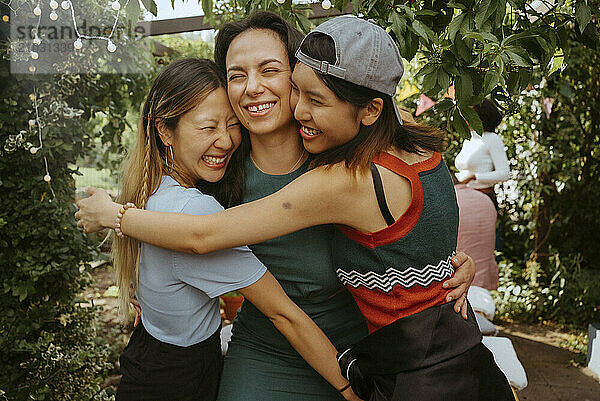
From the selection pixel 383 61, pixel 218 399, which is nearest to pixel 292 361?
pixel 218 399

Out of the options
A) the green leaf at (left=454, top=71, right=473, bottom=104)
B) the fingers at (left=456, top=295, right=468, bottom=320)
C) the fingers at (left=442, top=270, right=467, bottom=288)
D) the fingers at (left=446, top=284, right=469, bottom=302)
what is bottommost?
the fingers at (left=456, top=295, right=468, bottom=320)

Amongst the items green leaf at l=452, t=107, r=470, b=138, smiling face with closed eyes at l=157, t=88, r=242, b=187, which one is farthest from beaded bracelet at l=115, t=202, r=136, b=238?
green leaf at l=452, t=107, r=470, b=138

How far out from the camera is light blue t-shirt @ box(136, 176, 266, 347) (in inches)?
59.8

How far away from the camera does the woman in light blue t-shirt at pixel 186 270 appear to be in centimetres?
154

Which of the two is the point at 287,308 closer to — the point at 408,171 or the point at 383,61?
the point at 408,171

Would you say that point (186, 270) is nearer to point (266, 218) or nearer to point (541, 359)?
point (266, 218)

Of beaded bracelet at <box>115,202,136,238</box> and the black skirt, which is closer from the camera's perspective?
the black skirt

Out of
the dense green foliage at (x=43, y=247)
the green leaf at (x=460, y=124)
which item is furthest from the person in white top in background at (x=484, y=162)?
the green leaf at (x=460, y=124)

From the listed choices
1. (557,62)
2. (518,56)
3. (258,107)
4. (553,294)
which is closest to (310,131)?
(258,107)

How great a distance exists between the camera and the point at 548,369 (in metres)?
5.11

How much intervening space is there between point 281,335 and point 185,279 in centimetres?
40

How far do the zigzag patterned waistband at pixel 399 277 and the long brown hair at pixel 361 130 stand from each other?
0.88 feet

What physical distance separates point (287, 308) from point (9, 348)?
1.96 m

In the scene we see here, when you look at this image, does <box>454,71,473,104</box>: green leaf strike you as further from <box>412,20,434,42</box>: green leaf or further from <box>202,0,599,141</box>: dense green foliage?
<box>412,20,434,42</box>: green leaf
